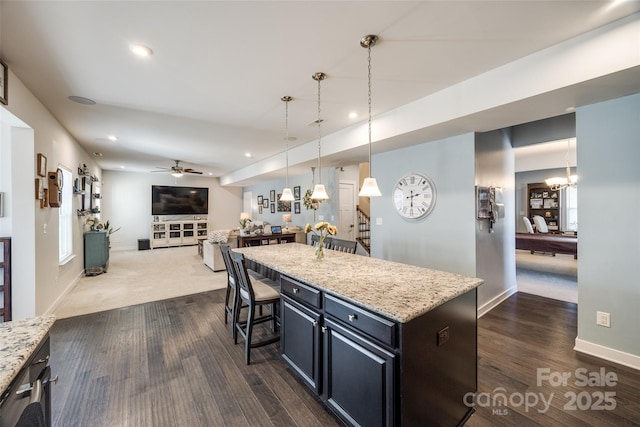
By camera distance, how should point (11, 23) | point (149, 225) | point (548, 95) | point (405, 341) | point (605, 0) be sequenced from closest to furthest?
point (405, 341) < point (605, 0) < point (11, 23) < point (548, 95) < point (149, 225)

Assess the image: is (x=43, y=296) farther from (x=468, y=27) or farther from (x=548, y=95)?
(x=548, y=95)

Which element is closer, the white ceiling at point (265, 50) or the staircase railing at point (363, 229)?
the white ceiling at point (265, 50)

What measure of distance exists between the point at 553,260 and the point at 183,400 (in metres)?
8.24

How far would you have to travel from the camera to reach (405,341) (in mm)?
1350

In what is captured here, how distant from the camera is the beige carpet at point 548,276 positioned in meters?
4.28

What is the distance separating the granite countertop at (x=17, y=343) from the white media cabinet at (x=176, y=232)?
9.06m

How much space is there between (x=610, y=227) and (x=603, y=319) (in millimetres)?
852

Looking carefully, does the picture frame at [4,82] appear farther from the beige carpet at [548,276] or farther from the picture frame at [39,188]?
the beige carpet at [548,276]

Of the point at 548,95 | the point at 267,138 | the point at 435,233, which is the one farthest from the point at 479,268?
the point at 267,138

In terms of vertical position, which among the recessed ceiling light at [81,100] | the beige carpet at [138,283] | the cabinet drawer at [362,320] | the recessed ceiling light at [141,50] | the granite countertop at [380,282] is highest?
the recessed ceiling light at [81,100]

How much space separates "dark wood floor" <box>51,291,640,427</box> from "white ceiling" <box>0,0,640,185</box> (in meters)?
2.36

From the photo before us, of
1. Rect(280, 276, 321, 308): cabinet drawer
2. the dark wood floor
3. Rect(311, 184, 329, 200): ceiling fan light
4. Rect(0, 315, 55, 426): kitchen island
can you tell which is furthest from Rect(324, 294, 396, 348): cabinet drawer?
Rect(0, 315, 55, 426): kitchen island

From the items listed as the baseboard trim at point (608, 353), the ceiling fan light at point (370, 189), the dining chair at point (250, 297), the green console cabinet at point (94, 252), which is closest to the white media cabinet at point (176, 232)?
the green console cabinet at point (94, 252)

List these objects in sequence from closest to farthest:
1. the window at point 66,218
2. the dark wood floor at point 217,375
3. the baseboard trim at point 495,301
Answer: the dark wood floor at point 217,375
the baseboard trim at point 495,301
the window at point 66,218
